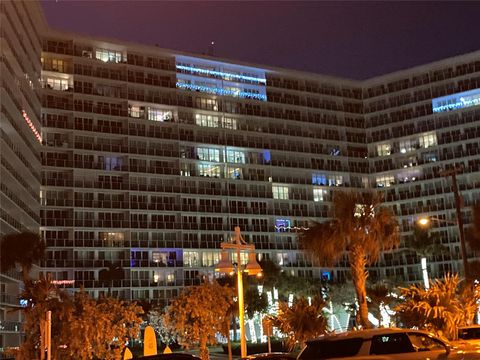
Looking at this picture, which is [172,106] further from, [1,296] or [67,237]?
[1,296]

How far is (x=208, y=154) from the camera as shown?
9994cm

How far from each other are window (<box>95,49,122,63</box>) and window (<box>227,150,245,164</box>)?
2192 centimetres

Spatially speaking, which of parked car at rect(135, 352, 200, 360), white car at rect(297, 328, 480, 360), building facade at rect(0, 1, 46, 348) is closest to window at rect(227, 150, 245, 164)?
building facade at rect(0, 1, 46, 348)

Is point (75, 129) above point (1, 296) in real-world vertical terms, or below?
above

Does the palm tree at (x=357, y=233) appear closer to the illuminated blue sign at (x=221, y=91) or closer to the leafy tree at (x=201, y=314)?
the leafy tree at (x=201, y=314)

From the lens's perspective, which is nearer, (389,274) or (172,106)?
(172,106)

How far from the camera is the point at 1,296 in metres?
64.6

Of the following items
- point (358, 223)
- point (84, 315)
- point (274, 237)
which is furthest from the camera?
point (274, 237)

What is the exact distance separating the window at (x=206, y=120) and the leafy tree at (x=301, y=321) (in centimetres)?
7296

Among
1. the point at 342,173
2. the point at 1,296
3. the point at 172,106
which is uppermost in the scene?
the point at 172,106

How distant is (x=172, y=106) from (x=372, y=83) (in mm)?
37989

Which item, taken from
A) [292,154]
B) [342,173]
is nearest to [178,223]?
[292,154]

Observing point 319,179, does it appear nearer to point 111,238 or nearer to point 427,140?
point 427,140

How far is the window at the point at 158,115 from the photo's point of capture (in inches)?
3814
